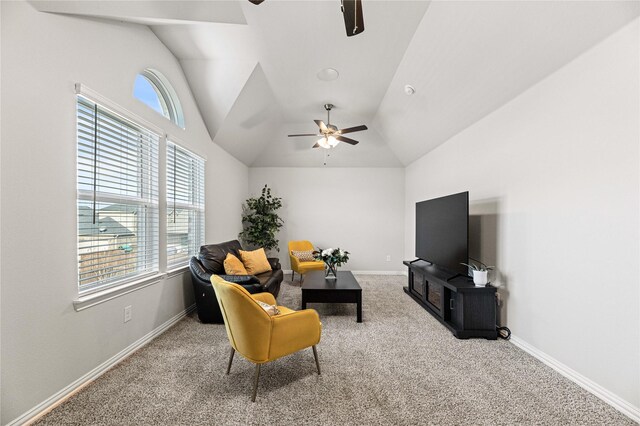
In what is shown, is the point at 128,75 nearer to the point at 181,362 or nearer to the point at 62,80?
the point at 62,80

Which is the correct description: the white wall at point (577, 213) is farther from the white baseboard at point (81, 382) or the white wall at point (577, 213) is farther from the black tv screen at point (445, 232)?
the white baseboard at point (81, 382)

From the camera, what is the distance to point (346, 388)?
79.4 inches

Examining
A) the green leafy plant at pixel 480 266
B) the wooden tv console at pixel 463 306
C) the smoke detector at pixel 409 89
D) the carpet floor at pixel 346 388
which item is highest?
the smoke detector at pixel 409 89

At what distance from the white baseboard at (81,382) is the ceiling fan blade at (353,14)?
309 cm

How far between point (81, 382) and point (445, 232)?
400 cm

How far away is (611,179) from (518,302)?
4.72ft

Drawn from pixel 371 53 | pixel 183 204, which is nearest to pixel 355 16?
pixel 371 53

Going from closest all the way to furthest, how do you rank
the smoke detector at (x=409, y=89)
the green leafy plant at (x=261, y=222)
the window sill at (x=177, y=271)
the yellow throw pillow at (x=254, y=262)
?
the window sill at (x=177, y=271) < the smoke detector at (x=409, y=89) < the yellow throw pillow at (x=254, y=262) < the green leafy plant at (x=261, y=222)

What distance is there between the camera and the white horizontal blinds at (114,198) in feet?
6.89

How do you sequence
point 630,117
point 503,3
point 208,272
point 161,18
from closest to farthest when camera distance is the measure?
point 630,117, point 503,3, point 161,18, point 208,272

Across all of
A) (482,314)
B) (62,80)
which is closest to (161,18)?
(62,80)

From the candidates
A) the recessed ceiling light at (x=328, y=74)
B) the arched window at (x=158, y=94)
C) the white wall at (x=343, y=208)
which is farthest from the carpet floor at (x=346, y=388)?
the white wall at (x=343, y=208)

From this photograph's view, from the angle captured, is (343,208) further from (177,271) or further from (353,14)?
(353,14)

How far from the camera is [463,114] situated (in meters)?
3.55
